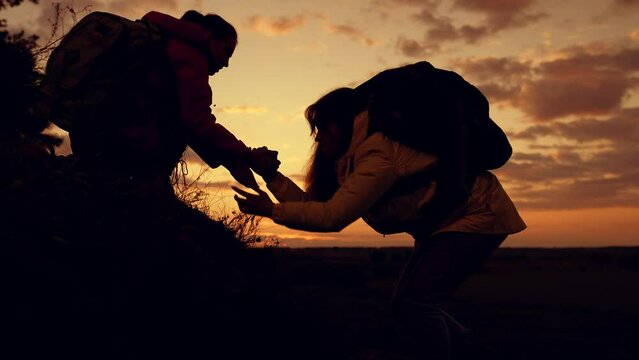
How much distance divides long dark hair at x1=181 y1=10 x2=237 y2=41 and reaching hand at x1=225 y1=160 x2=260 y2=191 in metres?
0.91

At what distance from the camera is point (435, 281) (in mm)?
3795

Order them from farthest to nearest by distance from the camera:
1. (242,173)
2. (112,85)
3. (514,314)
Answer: (514,314) → (242,173) → (112,85)

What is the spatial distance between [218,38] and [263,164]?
96 cm

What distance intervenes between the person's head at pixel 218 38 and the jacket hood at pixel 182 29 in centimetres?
13

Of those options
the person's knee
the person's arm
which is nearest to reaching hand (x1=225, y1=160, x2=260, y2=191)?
the person's arm

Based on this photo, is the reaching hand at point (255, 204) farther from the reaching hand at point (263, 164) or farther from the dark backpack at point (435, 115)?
the reaching hand at point (263, 164)

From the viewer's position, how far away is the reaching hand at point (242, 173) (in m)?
4.71

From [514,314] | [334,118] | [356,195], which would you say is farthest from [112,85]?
[514,314]

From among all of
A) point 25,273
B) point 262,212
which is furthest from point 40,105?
→ point 262,212

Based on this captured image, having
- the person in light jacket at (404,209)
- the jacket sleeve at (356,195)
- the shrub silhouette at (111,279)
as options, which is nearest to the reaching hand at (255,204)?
the person in light jacket at (404,209)

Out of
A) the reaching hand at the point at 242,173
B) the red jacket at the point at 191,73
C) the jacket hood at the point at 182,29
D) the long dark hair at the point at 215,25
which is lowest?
the reaching hand at the point at 242,173

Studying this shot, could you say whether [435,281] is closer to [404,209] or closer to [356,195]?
[404,209]

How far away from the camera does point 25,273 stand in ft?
11.2

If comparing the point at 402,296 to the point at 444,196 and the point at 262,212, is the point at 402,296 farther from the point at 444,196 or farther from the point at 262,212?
the point at 262,212
